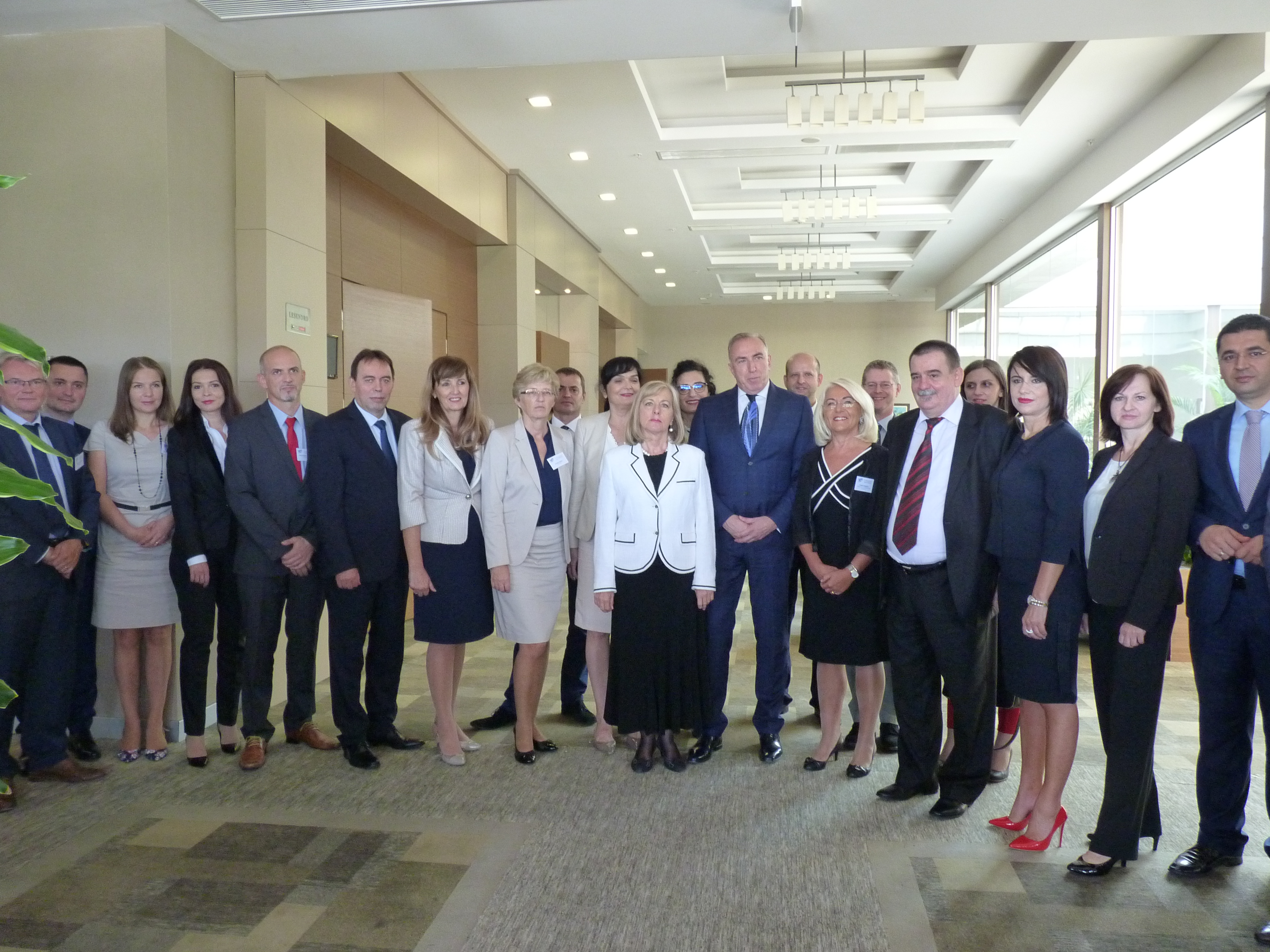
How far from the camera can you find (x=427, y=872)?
3.01 meters

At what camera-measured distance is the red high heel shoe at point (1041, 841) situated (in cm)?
317

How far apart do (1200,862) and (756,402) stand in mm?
2360

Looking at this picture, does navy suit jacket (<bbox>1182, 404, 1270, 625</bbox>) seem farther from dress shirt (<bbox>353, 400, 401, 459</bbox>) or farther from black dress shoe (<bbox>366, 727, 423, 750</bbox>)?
black dress shoe (<bbox>366, 727, 423, 750</bbox>)

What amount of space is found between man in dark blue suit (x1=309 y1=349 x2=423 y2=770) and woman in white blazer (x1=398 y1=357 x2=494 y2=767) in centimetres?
10

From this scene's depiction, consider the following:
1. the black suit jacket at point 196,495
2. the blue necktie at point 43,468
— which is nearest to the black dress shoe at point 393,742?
the black suit jacket at point 196,495

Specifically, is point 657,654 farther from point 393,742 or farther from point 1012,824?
point 1012,824

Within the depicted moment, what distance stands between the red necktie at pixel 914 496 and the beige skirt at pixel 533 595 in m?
1.50

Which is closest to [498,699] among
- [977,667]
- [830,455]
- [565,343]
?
[830,455]

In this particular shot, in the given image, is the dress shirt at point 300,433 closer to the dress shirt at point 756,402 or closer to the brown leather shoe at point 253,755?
the brown leather shoe at point 253,755

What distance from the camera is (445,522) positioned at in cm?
398

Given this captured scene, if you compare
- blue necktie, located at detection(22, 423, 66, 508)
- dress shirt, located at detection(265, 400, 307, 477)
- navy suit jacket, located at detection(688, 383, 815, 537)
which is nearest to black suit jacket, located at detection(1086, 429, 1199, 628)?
navy suit jacket, located at detection(688, 383, 815, 537)

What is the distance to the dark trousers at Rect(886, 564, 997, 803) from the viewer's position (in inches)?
132

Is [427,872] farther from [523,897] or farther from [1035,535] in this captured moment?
[1035,535]

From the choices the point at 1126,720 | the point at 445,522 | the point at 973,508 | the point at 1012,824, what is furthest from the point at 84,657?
the point at 1126,720
